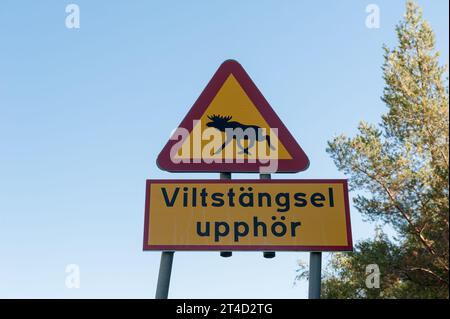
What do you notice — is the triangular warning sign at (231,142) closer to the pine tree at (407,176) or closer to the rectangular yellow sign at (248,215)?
the rectangular yellow sign at (248,215)

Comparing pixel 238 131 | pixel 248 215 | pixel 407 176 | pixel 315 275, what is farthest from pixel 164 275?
pixel 407 176

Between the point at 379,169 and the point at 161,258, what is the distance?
11142 millimetres

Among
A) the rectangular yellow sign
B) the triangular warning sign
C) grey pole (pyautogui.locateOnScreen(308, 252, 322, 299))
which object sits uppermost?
the triangular warning sign

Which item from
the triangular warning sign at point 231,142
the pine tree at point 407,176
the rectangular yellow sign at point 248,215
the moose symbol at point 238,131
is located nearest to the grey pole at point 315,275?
the rectangular yellow sign at point 248,215

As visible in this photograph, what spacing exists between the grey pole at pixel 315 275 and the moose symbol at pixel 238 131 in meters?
0.70

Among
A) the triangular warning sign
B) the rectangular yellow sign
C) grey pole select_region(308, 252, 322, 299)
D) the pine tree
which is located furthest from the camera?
the pine tree

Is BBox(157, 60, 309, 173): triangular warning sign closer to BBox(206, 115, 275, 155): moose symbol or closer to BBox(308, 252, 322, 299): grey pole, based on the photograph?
BBox(206, 115, 275, 155): moose symbol

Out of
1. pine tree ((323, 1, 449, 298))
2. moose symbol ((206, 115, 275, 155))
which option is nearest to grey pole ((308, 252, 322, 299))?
moose symbol ((206, 115, 275, 155))

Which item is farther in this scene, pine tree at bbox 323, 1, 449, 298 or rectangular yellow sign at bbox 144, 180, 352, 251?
pine tree at bbox 323, 1, 449, 298

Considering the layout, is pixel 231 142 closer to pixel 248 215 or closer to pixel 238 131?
pixel 238 131

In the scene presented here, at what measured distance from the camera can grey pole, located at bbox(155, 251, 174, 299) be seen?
240cm

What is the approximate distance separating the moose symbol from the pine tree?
973 centimetres
